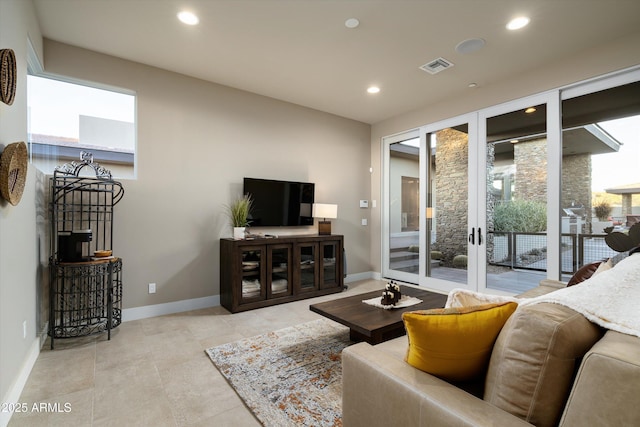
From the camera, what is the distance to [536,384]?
866mm

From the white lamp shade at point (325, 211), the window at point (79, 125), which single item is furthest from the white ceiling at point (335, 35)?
the white lamp shade at point (325, 211)

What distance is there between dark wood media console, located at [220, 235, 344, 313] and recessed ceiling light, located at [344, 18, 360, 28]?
96.1 inches

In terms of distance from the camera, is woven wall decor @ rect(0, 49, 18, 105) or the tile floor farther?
the tile floor

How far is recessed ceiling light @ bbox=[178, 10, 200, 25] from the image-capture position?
262cm

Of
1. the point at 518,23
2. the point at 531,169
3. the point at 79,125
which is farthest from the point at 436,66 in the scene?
the point at 79,125

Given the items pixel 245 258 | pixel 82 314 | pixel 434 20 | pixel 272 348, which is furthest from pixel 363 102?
pixel 82 314

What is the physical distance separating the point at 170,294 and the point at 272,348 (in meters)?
1.67

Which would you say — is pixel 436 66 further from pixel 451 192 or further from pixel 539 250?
pixel 539 250

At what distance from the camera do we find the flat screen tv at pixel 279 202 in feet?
13.7

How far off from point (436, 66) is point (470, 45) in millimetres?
471

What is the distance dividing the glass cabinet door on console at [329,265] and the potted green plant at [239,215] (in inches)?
46.3

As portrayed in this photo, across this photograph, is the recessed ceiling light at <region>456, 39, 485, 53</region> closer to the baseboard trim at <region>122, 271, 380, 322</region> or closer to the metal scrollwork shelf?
the metal scrollwork shelf

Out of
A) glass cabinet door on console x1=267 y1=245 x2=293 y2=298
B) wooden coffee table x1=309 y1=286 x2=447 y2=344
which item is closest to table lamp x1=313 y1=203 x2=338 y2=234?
glass cabinet door on console x1=267 y1=245 x2=293 y2=298

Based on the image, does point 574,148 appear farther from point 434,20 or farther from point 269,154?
point 269,154
